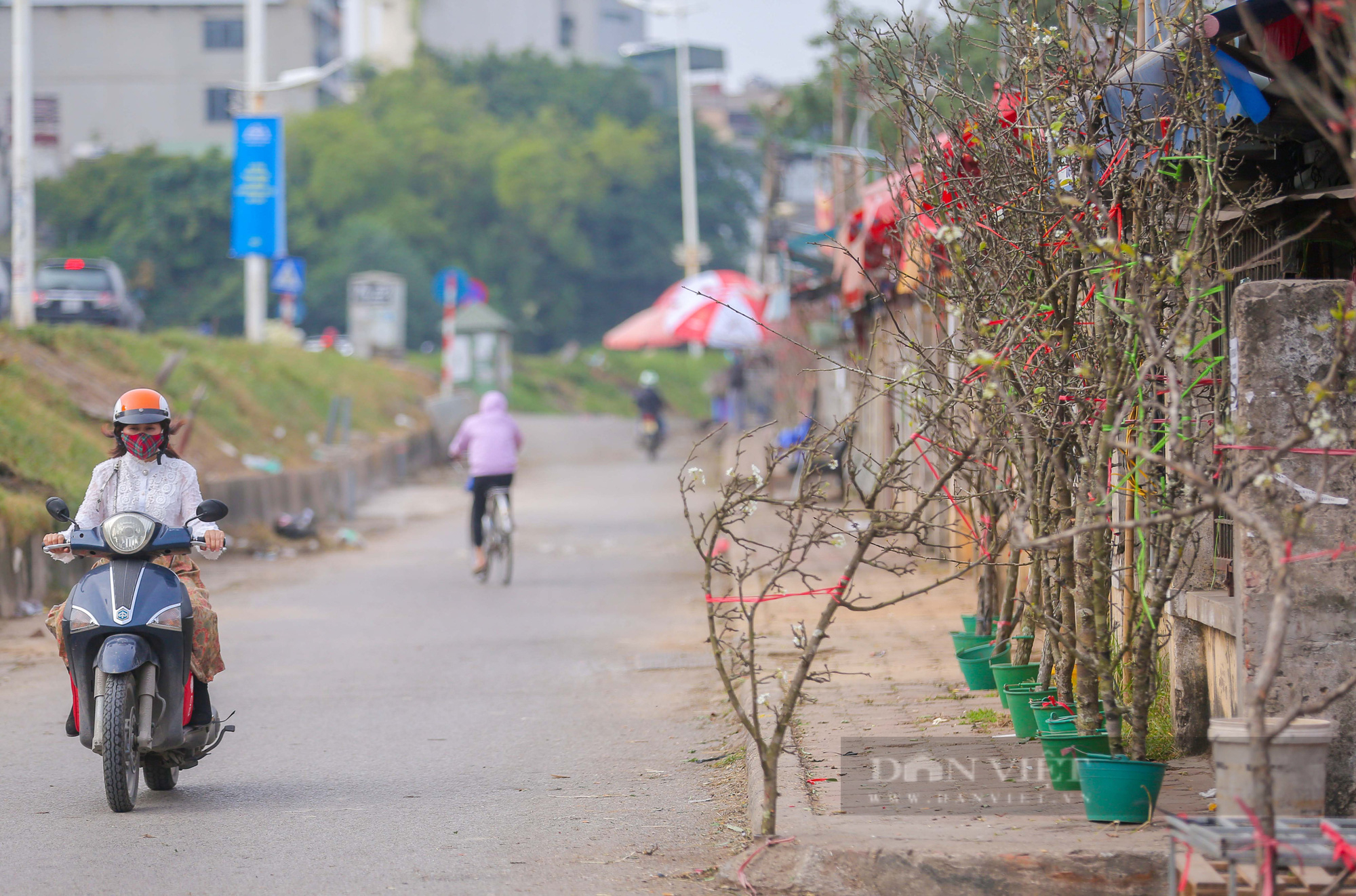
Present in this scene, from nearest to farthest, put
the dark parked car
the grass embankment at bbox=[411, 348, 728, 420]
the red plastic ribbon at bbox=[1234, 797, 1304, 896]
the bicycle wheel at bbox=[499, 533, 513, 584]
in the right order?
the red plastic ribbon at bbox=[1234, 797, 1304, 896]
the bicycle wheel at bbox=[499, 533, 513, 584]
the dark parked car
the grass embankment at bbox=[411, 348, 728, 420]

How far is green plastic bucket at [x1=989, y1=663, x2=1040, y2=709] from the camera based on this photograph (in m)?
6.80

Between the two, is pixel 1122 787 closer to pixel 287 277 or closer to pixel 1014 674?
pixel 1014 674

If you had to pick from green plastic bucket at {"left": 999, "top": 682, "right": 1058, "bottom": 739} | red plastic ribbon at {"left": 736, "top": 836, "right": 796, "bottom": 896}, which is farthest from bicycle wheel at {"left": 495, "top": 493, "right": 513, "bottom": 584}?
red plastic ribbon at {"left": 736, "top": 836, "right": 796, "bottom": 896}

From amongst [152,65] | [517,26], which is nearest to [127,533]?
[152,65]

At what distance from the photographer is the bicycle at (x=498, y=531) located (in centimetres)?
1395

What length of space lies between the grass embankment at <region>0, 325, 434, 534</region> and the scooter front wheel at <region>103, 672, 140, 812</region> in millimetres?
5977

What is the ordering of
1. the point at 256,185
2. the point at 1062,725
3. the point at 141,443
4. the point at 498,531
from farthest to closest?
the point at 256,185 < the point at 498,531 < the point at 141,443 < the point at 1062,725

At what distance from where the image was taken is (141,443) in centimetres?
659

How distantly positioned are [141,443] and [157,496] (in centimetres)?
23

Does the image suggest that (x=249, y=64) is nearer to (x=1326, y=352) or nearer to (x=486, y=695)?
(x=486, y=695)

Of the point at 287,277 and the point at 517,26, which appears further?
the point at 517,26

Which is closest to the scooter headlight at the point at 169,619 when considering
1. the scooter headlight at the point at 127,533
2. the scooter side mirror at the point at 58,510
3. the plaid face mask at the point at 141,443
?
the scooter headlight at the point at 127,533

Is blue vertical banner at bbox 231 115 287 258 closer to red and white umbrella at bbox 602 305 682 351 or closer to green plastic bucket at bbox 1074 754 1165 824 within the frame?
red and white umbrella at bbox 602 305 682 351

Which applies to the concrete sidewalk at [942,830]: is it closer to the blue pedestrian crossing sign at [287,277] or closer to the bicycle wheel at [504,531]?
the bicycle wheel at [504,531]
